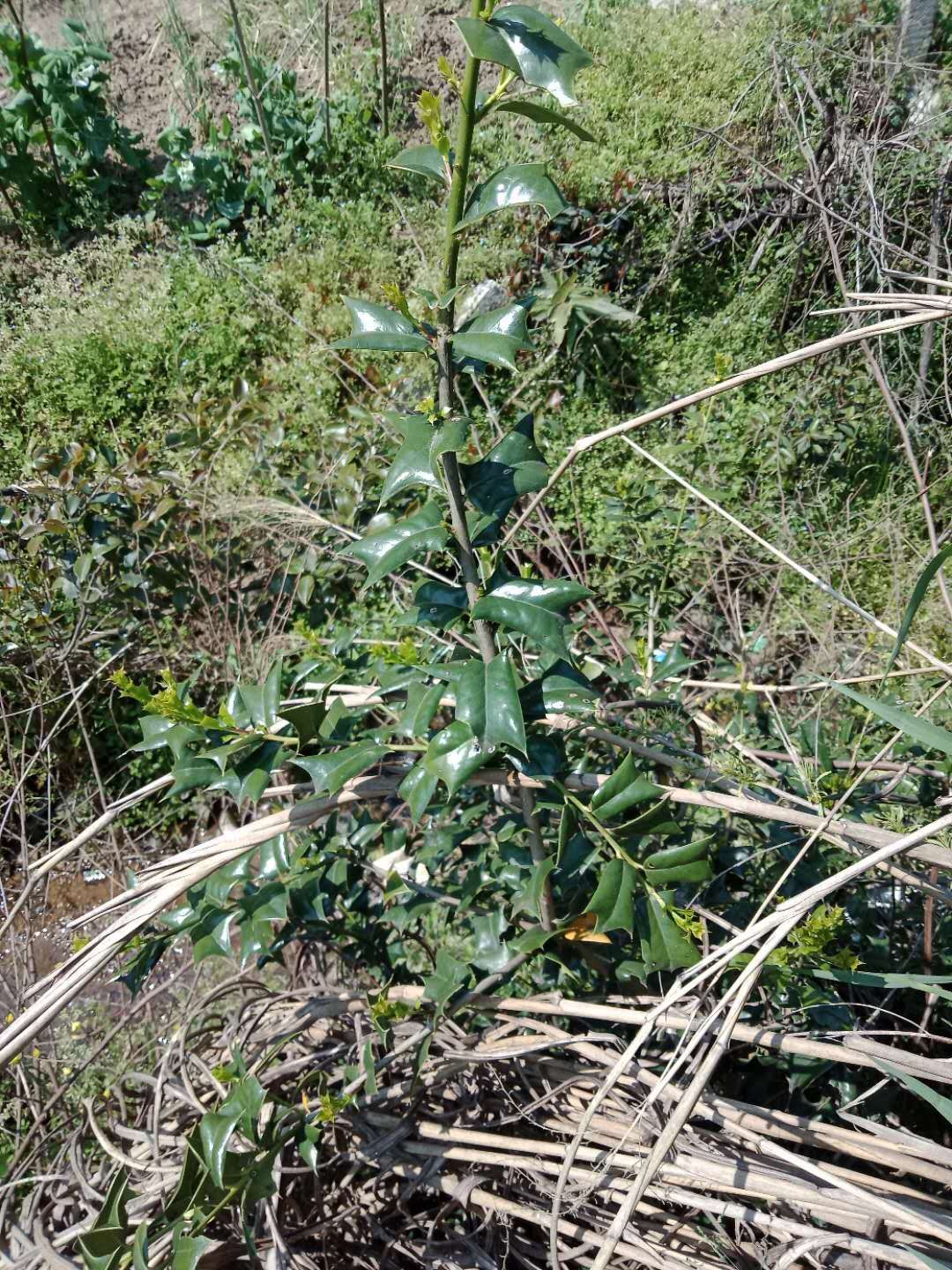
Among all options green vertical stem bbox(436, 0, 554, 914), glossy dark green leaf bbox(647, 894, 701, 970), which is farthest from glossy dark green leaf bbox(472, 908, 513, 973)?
glossy dark green leaf bbox(647, 894, 701, 970)

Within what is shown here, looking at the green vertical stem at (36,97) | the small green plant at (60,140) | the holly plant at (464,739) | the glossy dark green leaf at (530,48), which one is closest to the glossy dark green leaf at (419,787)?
the holly plant at (464,739)

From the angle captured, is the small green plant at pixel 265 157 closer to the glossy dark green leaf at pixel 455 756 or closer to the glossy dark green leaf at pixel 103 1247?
the glossy dark green leaf at pixel 455 756

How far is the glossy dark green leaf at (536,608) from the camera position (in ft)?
3.30

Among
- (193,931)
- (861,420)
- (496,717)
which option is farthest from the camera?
(861,420)

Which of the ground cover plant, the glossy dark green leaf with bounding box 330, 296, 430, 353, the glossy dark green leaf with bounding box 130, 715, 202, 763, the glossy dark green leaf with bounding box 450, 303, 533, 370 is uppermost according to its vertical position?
the glossy dark green leaf with bounding box 330, 296, 430, 353

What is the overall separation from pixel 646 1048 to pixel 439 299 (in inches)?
49.5

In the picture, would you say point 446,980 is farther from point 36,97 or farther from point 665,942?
point 36,97

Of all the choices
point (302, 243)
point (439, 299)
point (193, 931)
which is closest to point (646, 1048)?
point (193, 931)

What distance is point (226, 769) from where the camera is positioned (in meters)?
1.22

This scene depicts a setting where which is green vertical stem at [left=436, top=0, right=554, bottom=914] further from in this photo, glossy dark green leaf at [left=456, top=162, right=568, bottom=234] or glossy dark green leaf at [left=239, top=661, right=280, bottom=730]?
glossy dark green leaf at [left=239, top=661, right=280, bottom=730]

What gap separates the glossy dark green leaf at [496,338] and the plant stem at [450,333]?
0.08ft

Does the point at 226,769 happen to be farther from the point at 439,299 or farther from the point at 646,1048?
the point at 646,1048

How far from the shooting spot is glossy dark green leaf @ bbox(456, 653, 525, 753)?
3.23ft

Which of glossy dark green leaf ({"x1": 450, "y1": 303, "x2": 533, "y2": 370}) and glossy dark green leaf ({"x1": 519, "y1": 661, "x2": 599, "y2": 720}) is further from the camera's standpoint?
glossy dark green leaf ({"x1": 519, "y1": 661, "x2": 599, "y2": 720})
